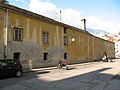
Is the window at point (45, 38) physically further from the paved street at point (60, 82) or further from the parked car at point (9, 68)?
the parked car at point (9, 68)

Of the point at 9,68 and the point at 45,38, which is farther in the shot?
the point at 45,38

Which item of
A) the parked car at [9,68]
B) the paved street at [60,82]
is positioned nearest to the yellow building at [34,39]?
the parked car at [9,68]

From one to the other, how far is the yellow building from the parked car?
16.5 feet

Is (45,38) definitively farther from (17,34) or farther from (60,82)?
(60,82)

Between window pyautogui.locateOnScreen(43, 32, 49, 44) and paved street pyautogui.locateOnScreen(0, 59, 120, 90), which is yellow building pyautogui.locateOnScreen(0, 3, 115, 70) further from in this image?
paved street pyautogui.locateOnScreen(0, 59, 120, 90)

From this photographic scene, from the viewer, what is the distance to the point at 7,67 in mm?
16641

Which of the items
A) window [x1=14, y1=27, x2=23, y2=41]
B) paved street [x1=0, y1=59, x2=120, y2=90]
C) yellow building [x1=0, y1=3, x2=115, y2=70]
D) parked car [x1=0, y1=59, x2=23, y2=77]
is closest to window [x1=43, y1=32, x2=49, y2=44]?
yellow building [x1=0, y1=3, x2=115, y2=70]

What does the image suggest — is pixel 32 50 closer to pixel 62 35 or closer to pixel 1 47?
pixel 1 47

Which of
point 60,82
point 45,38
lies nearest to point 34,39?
point 45,38

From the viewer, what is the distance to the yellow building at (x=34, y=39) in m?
22.8

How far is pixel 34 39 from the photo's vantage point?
27188 mm

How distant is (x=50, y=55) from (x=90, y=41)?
19.9m

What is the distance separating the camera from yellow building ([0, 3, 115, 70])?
74.9ft

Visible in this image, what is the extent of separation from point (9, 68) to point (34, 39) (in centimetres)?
1070
